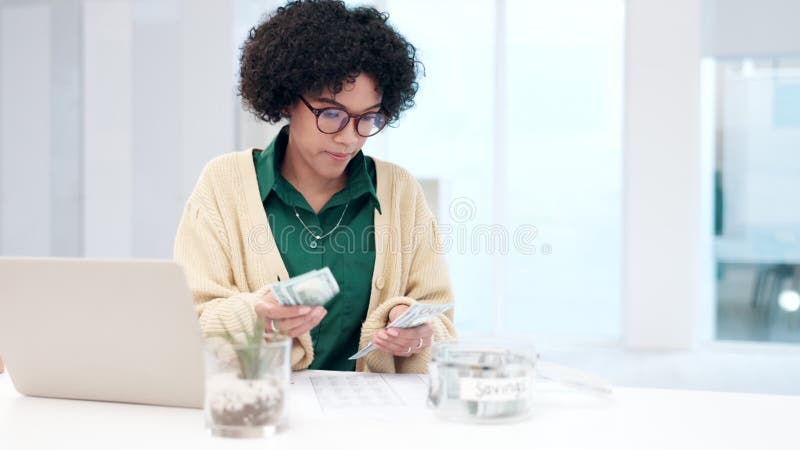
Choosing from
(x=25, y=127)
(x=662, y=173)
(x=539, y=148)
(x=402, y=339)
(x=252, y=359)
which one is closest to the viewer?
(x=252, y=359)

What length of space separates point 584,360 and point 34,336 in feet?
13.2

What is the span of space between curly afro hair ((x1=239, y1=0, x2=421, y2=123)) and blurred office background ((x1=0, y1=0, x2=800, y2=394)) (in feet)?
11.3

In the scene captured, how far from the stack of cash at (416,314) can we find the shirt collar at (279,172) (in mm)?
401

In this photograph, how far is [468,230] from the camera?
5.82 metres

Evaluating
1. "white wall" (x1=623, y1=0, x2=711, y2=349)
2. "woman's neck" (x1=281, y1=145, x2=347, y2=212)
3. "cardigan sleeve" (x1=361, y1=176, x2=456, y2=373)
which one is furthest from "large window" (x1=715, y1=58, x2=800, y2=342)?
"woman's neck" (x1=281, y1=145, x2=347, y2=212)

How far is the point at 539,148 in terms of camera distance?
537 cm

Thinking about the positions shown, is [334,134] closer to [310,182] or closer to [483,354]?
[310,182]

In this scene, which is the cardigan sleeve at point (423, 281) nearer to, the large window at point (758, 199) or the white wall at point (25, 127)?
the large window at point (758, 199)

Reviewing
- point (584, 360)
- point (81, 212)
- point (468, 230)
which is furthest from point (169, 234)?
point (584, 360)

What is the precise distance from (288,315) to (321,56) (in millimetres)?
624

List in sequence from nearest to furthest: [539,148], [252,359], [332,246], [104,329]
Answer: [252,359] < [104,329] < [332,246] < [539,148]

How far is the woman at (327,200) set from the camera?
1667 mm

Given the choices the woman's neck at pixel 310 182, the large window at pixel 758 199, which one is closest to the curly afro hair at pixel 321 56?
the woman's neck at pixel 310 182

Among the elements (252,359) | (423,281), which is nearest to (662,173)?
(423,281)
